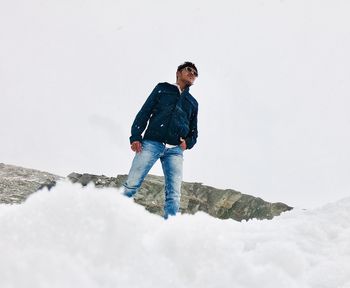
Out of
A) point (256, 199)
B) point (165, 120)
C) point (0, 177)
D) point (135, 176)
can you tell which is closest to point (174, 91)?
point (165, 120)

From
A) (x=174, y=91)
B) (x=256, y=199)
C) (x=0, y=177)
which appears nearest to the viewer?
(x=174, y=91)

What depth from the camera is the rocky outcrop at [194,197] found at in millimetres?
57625

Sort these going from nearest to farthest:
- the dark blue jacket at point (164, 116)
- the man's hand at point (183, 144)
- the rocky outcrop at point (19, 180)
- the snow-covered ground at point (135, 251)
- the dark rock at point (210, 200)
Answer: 1. the snow-covered ground at point (135, 251)
2. the dark blue jacket at point (164, 116)
3. the man's hand at point (183, 144)
4. the dark rock at point (210, 200)
5. the rocky outcrop at point (19, 180)

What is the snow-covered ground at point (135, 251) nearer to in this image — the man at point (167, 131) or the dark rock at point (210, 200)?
the man at point (167, 131)

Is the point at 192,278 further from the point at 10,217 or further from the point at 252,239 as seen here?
the point at 10,217

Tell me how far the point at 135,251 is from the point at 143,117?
154 inches

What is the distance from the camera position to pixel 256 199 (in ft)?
217

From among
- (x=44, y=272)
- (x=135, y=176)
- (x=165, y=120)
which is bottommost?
(x=44, y=272)

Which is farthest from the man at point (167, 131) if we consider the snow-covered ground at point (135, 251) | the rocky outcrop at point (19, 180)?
the rocky outcrop at point (19, 180)

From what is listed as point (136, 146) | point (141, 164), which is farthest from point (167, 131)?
point (141, 164)

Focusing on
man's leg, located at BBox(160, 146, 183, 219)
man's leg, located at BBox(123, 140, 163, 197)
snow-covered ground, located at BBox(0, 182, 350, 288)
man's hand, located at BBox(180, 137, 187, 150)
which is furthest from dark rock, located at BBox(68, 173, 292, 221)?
snow-covered ground, located at BBox(0, 182, 350, 288)

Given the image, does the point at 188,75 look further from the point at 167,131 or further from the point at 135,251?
the point at 135,251

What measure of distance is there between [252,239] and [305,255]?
370mm

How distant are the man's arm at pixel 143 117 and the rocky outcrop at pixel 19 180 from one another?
57.3 meters
